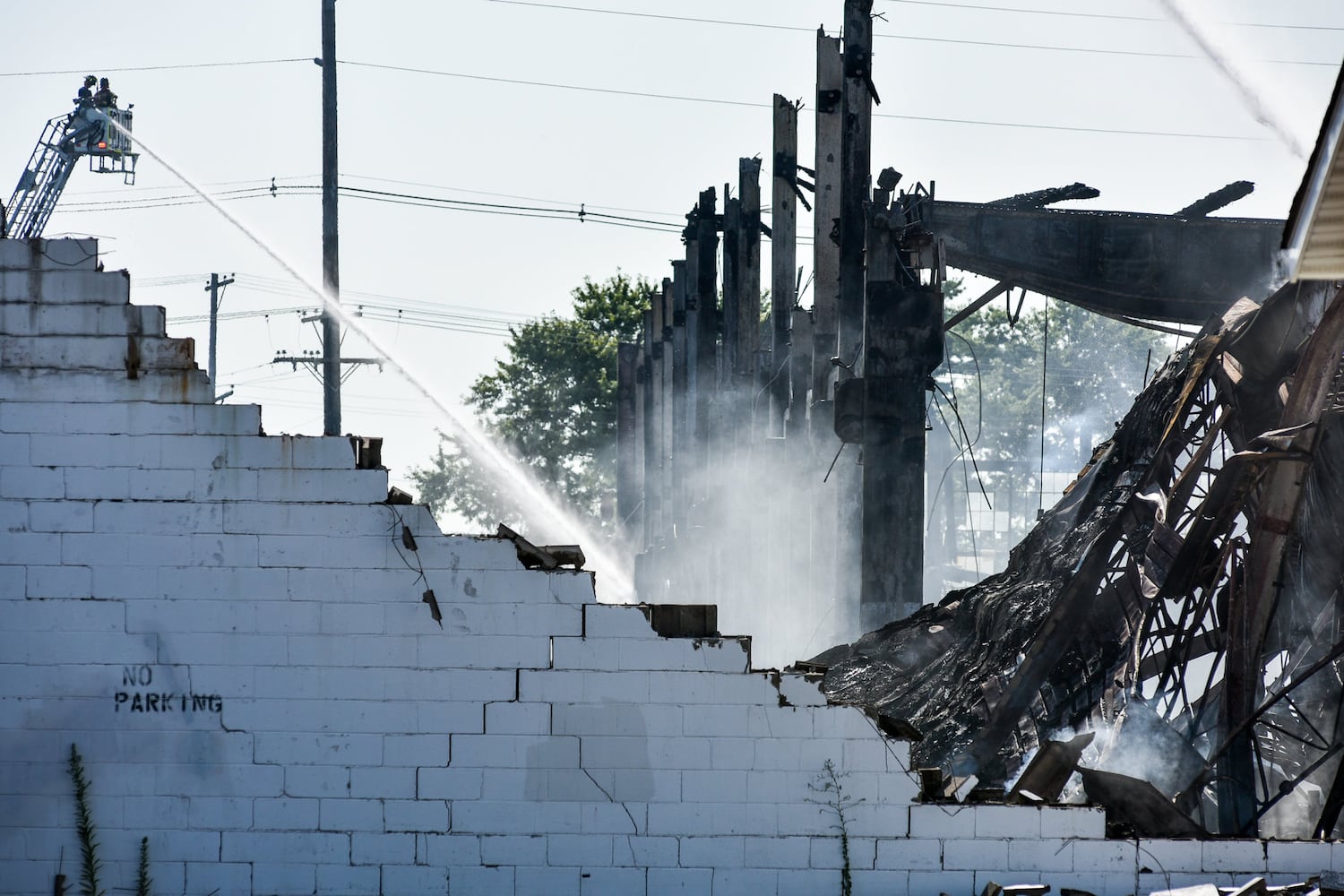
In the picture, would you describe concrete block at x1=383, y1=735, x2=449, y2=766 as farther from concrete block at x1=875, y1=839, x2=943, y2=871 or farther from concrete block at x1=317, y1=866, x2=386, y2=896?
concrete block at x1=875, y1=839, x2=943, y2=871

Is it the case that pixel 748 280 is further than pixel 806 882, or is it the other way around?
pixel 748 280

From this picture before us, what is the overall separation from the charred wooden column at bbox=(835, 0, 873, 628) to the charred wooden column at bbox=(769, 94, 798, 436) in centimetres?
388

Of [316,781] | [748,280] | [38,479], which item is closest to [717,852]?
[316,781]

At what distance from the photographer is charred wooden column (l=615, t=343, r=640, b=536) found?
4369 cm

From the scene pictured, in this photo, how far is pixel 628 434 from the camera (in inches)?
1734

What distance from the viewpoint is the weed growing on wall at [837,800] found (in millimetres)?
8258

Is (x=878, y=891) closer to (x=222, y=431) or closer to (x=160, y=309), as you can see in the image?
(x=222, y=431)

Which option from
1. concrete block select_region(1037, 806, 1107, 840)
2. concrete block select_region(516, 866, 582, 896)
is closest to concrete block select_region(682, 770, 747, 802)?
concrete block select_region(516, 866, 582, 896)

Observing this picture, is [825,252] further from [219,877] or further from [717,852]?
[219,877]

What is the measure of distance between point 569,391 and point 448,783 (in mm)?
50051

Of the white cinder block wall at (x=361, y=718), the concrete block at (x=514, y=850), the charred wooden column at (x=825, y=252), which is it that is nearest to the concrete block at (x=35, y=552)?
the white cinder block wall at (x=361, y=718)

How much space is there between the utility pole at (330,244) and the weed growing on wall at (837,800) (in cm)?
1153

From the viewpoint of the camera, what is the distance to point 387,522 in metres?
8.34

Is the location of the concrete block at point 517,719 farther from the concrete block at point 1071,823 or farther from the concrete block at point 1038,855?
the concrete block at point 1071,823
